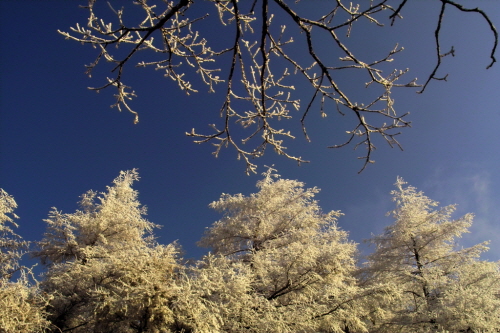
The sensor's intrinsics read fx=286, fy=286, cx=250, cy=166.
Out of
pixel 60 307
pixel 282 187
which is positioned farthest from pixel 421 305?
pixel 60 307

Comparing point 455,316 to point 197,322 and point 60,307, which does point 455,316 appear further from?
point 60,307

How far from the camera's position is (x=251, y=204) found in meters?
10.8

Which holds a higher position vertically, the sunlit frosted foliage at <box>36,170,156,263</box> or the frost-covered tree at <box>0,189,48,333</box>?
the sunlit frosted foliage at <box>36,170,156,263</box>

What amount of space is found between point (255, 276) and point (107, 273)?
149 inches

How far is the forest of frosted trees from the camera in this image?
5.88 m

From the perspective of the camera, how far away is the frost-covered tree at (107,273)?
580 centimetres

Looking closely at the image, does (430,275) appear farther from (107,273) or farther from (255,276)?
(107,273)

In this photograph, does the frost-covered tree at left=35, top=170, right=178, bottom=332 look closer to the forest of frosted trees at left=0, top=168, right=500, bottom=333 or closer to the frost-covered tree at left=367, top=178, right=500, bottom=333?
the forest of frosted trees at left=0, top=168, right=500, bottom=333

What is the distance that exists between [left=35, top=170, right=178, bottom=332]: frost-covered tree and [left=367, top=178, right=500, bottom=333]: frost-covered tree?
5434 mm

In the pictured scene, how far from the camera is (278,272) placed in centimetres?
702

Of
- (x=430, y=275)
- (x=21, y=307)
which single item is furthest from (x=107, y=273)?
(x=430, y=275)

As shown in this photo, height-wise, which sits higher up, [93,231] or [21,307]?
[93,231]

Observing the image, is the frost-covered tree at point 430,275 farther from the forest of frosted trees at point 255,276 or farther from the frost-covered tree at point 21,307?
the frost-covered tree at point 21,307

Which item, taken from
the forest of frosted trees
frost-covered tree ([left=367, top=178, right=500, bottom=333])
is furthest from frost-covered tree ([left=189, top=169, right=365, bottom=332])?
frost-covered tree ([left=367, top=178, right=500, bottom=333])
